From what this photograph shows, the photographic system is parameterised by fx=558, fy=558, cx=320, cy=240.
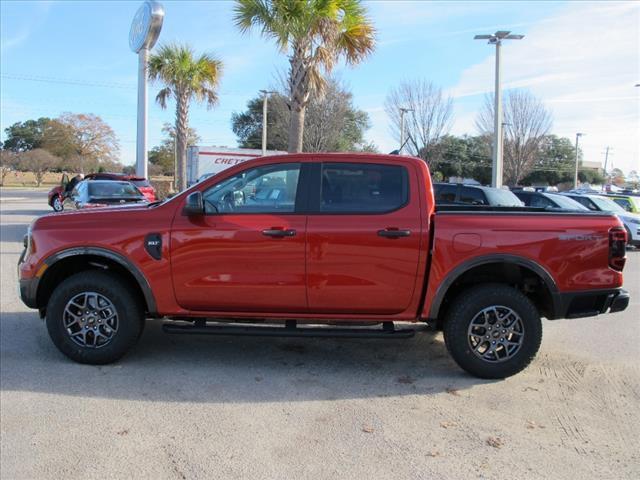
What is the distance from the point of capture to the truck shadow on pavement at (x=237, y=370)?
175 inches

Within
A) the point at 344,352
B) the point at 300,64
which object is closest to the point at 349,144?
the point at 300,64

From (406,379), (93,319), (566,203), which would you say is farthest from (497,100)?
(93,319)

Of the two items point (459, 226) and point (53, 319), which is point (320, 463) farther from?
point (53, 319)

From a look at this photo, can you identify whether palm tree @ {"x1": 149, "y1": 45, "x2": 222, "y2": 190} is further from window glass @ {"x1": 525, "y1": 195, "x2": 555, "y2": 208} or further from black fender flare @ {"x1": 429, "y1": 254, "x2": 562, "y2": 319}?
black fender flare @ {"x1": 429, "y1": 254, "x2": 562, "y2": 319}

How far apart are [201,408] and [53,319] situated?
1761mm

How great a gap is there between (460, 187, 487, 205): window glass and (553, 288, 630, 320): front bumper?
790 centimetres

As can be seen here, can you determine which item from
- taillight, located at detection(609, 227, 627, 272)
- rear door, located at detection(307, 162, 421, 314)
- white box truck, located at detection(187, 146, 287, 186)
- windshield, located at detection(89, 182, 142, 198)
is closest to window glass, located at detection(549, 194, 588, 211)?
taillight, located at detection(609, 227, 627, 272)

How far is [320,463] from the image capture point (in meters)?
3.37

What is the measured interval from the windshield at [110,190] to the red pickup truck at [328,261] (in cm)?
886

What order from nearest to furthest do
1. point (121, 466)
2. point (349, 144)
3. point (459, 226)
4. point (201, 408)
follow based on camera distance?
1. point (121, 466)
2. point (201, 408)
3. point (459, 226)
4. point (349, 144)

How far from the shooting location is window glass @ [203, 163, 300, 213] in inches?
192

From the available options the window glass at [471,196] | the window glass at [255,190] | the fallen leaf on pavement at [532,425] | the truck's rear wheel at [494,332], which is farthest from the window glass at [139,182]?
the fallen leaf on pavement at [532,425]

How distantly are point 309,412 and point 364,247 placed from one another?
4.61 feet

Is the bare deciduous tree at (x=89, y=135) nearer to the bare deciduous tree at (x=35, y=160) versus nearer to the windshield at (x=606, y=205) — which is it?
the bare deciduous tree at (x=35, y=160)
